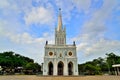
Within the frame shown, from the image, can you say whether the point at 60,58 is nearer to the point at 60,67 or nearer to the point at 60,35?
the point at 60,67

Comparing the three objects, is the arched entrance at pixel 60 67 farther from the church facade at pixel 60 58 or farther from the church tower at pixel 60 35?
the church tower at pixel 60 35

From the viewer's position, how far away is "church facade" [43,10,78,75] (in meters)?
47.3

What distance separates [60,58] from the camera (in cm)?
4828

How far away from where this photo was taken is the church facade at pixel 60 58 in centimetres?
4731

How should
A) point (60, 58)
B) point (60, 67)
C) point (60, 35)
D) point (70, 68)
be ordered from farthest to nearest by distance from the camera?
point (60, 35) → point (70, 68) → point (60, 67) → point (60, 58)

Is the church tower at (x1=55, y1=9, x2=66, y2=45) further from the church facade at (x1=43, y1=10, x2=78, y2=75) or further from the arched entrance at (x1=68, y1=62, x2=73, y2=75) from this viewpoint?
the arched entrance at (x1=68, y1=62, x2=73, y2=75)

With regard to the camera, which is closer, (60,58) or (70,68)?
(60,58)

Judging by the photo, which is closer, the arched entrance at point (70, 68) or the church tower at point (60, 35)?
the arched entrance at point (70, 68)

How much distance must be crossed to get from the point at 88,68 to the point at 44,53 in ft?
59.1

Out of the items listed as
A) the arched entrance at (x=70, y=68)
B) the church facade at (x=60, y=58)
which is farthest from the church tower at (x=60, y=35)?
the arched entrance at (x=70, y=68)

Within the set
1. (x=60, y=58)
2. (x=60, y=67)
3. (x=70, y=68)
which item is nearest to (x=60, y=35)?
(x=60, y=58)

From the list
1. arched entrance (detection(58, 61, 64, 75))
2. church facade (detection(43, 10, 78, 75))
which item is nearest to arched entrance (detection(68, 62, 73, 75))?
church facade (detection(43, 10, 78, 75))

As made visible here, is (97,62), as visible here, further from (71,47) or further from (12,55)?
(12,55)

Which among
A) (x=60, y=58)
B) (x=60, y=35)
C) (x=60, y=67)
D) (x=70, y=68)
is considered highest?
(x=60, y=35)
